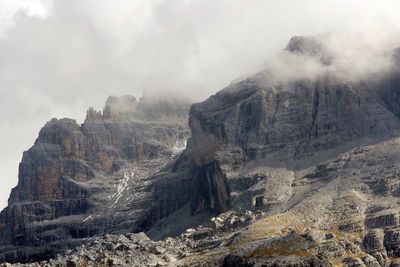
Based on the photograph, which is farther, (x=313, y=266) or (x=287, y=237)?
(x=287, y=237)

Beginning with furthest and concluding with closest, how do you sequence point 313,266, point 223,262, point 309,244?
point 223,262 → point 309,244 → point 313,266

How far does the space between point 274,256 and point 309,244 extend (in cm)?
730

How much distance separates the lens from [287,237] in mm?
187500

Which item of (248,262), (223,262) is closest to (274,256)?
(248,262)

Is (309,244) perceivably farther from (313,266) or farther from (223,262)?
(223,262)

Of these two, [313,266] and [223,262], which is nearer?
[313,266]

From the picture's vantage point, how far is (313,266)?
16925 cm

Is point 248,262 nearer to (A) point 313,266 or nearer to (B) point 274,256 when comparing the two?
(B) point 274,256

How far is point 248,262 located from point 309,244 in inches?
519

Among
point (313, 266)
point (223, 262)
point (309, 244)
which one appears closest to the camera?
point (313, 266)

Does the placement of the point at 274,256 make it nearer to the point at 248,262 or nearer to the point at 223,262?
the point at 248,262

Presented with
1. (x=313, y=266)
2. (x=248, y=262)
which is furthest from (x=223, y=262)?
(x=313, y=266)

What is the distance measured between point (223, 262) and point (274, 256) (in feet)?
65.9

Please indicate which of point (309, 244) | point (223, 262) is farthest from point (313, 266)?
point (223, 262)
